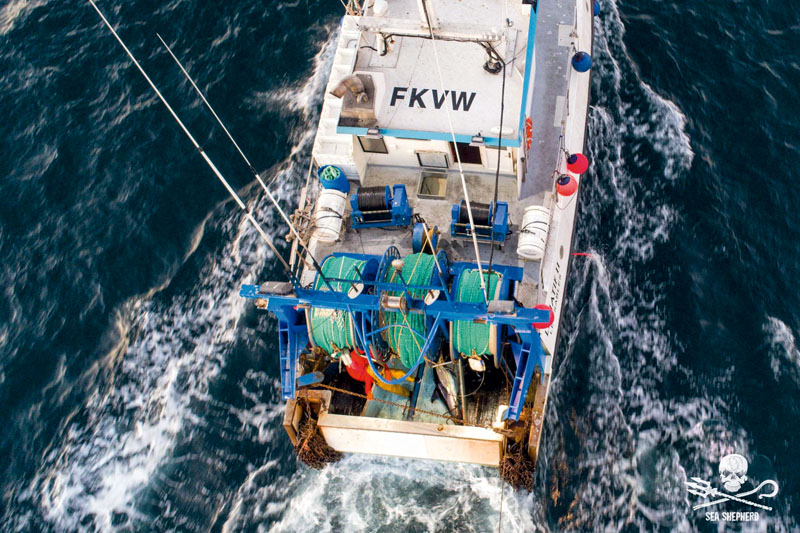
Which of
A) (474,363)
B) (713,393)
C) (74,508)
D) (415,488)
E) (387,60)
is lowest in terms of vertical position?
(74,508)

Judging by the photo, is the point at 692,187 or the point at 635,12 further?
the point at 635,12

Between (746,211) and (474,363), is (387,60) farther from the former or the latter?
(746,211)

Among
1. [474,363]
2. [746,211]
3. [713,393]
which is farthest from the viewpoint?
[746,211]

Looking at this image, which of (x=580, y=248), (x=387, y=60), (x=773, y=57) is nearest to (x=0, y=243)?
(x=387, y=60)

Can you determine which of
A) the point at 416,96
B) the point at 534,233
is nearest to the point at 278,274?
the point at 416,96

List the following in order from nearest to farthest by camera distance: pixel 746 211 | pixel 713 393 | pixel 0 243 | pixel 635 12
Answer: pixel 713 393, pixel 746 211, pixel 0 243, pixel 635 12

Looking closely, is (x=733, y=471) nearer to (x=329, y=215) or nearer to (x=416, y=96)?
(x=329, y=215)

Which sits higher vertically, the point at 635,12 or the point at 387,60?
the point at 387,60
